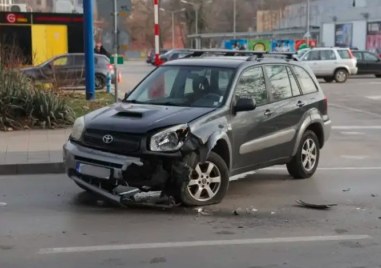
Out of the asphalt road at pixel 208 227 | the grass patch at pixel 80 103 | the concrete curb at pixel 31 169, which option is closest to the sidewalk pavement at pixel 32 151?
the concrete curb at pixel 31 169

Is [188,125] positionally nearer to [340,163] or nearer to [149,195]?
[149,195]

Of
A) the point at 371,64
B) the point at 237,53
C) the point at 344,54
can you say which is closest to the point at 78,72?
the point at 237,53

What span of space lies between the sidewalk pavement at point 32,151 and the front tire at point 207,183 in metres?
3.00

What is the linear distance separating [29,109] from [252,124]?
6447 millimetres

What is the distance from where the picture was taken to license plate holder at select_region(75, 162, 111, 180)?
6552mm

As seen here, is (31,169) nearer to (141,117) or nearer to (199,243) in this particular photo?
(141,117)

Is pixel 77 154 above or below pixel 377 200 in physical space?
above

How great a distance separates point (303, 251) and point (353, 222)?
1252 millimetres


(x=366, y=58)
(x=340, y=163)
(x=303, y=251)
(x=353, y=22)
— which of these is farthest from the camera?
(x=353, y=22)

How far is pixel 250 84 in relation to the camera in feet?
25.5

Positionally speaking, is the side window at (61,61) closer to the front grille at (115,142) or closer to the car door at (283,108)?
the car door at (283,108)

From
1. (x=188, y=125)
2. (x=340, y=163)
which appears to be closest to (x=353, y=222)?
(x=188, y=125)

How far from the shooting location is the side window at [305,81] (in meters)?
8.81

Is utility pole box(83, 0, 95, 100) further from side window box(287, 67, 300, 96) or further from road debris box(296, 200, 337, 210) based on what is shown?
road debris box(296, 200, 337, 210)
